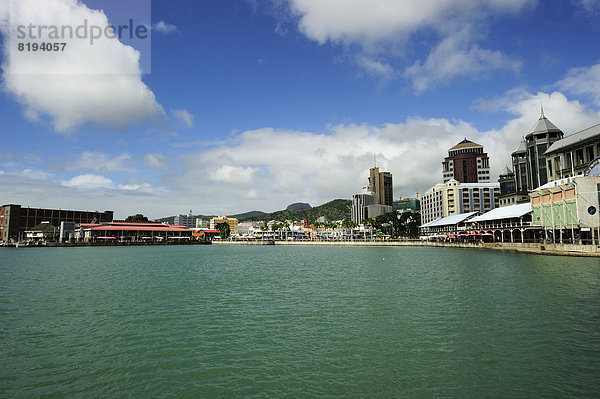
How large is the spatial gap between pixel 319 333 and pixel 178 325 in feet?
22.9

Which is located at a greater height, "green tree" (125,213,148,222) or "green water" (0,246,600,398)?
"green tree" (125,213,148,222)

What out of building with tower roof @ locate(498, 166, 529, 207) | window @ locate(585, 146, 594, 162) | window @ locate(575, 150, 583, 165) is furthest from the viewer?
building with tower roof @ locate(498, 166, 529, 207)

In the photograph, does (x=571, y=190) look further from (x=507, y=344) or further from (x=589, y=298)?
(x=507, y=344)

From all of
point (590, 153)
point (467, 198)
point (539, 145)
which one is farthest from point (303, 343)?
point (467, 198)

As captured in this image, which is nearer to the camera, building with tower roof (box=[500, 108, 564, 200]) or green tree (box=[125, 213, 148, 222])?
building with tower roof (box=[500, 108, 564, 200])

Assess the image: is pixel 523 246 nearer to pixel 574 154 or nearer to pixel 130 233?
pixel 574 154

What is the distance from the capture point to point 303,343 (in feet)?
47.7

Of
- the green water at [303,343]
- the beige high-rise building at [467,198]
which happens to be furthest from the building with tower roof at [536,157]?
the green water at [303,343]

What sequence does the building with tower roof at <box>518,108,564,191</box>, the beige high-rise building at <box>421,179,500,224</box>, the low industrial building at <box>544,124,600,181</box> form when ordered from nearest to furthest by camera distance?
the low industrial building at <box>544,124,600,181</box>, the building with tower roof at <box>518,108,564,191</box>, the beige high-rise building at <box>421,179,500,224</box>

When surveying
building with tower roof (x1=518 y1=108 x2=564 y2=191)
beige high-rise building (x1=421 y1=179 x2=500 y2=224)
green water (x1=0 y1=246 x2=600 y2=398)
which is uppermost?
building with tower roof (x1=518 y1=108 x2=564 y2=191)

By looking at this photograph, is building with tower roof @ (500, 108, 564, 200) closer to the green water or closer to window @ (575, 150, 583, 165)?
window @ (575, 150, 583, 165)

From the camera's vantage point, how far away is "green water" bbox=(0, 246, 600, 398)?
10695mm

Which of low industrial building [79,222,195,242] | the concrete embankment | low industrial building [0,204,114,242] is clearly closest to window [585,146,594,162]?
the concrete embankment

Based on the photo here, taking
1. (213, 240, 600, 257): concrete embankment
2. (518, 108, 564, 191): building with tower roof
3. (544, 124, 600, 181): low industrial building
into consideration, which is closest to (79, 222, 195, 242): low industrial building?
(213, 240, 600, 257): concrete embankment
